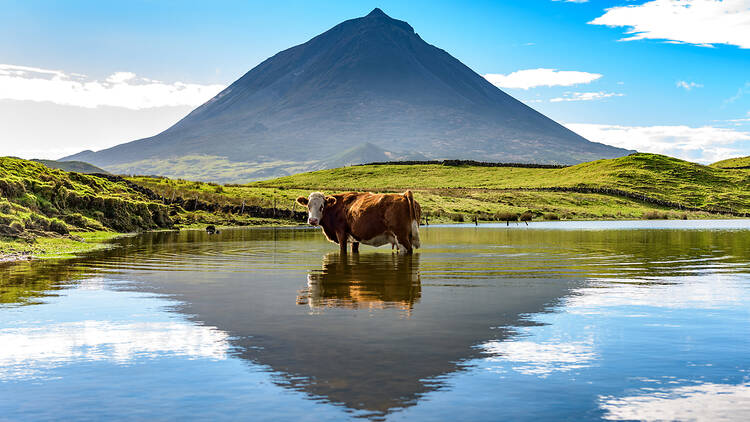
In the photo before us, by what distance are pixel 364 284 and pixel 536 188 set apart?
109 meters

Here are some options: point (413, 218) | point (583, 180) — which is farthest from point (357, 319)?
point (583, 180)

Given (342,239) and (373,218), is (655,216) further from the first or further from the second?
(373,218)

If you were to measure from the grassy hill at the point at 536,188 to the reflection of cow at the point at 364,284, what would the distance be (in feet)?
162

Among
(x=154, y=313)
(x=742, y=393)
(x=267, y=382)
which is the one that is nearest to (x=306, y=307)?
(x=154, y=313)

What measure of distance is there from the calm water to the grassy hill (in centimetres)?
5544

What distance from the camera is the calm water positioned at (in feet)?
24.4

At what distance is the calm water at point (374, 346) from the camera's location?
293 inches

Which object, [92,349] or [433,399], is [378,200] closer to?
[92,349]

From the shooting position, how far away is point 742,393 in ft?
25.7

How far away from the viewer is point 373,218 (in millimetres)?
27219

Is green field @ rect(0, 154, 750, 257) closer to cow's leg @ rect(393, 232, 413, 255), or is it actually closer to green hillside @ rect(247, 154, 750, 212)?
green hillside @ rect(247, 154, 750, 212)

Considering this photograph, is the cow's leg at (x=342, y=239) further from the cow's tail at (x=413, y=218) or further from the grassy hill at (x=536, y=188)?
the grassy hill at (x=536, y=188)

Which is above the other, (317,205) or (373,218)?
(317,205)

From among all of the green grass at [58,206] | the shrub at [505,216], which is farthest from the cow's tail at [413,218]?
the shrub at [505,216]
